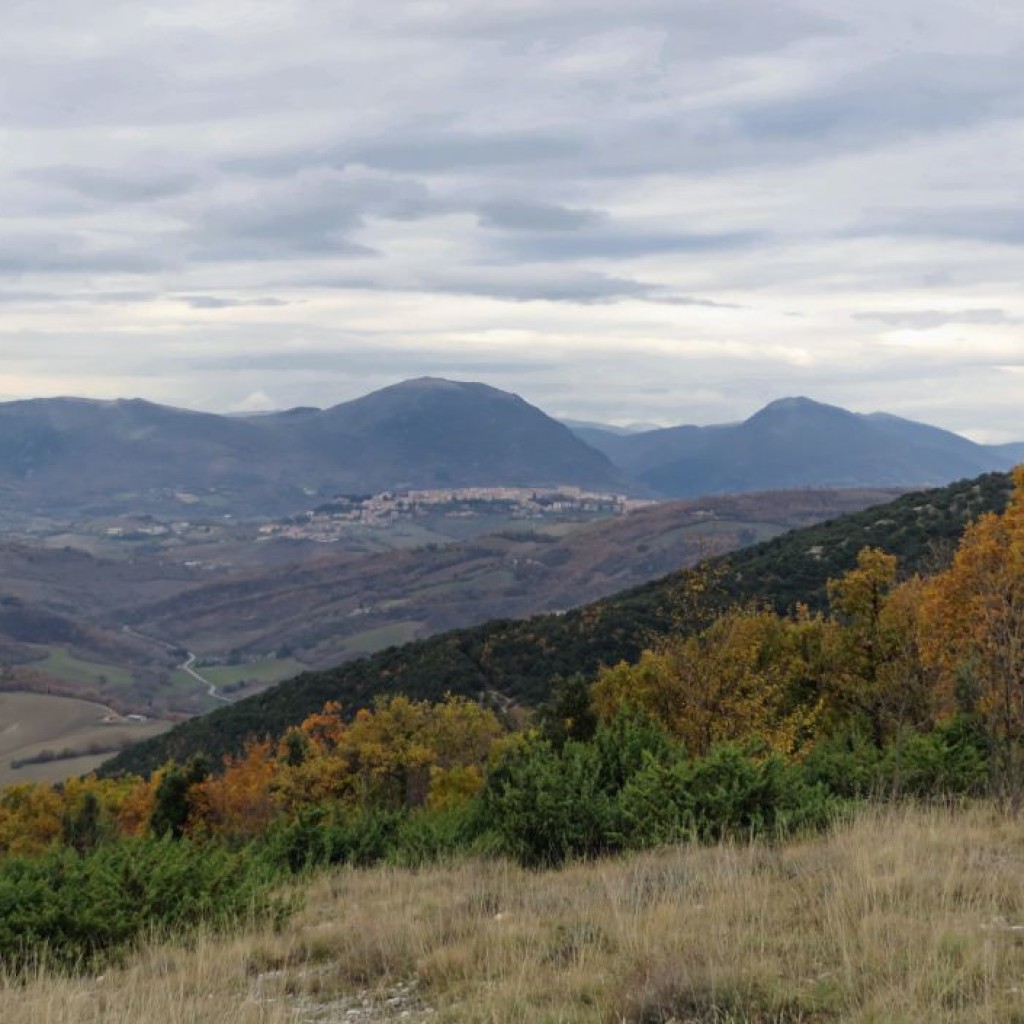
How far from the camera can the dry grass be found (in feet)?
17.5

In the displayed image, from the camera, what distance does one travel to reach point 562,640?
8094 cm

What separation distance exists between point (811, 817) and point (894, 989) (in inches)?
234

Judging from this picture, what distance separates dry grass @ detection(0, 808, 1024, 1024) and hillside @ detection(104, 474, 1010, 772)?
190 ft

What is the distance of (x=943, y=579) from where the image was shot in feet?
87.5

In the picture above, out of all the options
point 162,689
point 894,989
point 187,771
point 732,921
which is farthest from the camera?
point 162,689

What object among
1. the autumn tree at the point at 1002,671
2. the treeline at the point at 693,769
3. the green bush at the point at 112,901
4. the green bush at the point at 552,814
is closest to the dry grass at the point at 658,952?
the green bush at the point at 112,901

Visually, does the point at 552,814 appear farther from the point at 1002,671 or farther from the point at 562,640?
the point at 562,640

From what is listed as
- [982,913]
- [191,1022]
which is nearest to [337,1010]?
[191,1022]

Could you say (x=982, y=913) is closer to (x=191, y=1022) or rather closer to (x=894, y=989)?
(x=894, y=989)

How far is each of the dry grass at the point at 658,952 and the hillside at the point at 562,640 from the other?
57984mm

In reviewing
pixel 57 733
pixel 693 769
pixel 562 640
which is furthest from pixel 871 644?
pixel 57 733

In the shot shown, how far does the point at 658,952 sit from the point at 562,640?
247ft

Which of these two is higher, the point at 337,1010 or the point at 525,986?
the point at 525,986

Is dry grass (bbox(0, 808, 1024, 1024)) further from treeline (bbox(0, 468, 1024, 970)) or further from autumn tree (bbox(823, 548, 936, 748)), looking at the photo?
autumn tree (bbox(823, 548, 936, 748))
